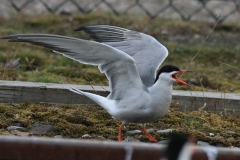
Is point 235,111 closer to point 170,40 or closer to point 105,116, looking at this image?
point 105,116

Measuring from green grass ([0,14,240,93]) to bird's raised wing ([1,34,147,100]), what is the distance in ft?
4.23

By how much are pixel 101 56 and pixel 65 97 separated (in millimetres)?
1227

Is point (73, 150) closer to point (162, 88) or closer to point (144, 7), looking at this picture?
point (162, 88)

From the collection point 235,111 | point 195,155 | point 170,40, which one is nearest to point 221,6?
point 170,40

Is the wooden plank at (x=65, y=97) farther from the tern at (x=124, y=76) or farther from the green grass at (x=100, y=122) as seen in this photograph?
the tern at (x=124, y=76)

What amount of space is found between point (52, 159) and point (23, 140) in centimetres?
15

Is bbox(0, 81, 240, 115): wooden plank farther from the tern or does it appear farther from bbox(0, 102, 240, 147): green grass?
the tern

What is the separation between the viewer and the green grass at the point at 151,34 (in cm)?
525

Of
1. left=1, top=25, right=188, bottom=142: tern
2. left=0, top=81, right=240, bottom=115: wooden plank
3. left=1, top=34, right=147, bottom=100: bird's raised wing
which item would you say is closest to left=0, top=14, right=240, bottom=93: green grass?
left=0, top=81, right=240, bottom=115: wooden plank

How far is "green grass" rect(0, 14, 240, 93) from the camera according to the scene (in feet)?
17.2

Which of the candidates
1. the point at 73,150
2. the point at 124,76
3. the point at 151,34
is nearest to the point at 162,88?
the point at 124,76

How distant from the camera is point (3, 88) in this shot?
3.77 m

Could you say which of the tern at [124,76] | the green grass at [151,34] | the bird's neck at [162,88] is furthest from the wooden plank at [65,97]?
the bird's neck at [162,88]

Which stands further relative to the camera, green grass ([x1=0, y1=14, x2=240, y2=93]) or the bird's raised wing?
green grass ([x1=0, y1=14, x2=240, y2=93])
